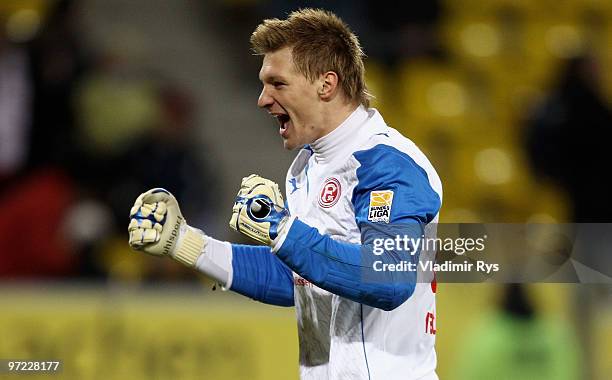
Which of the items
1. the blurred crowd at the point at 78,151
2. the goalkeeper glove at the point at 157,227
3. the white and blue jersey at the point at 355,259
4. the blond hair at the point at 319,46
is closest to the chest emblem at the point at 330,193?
the white and blue jersey at the point at 355,259

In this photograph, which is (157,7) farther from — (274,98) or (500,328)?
(274,98)

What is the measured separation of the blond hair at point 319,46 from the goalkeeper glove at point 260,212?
0.40 m

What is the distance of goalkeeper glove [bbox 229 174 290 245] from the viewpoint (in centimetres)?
262

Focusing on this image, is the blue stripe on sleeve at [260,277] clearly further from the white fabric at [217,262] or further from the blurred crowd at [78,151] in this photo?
the blurred crowd at [78,151]

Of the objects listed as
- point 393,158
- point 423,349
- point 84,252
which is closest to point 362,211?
point 393,158

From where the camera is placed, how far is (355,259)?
8.54ft

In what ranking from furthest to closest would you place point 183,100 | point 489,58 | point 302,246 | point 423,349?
point 489,58 < point 183,100 < point 423,349 < point 302,246

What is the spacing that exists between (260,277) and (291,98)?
1.84 ft

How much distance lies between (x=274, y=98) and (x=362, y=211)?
0.45 meters

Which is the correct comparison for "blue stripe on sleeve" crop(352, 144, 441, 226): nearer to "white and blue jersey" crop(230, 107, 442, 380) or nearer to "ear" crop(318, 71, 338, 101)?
"white and blue jersey" crop(230, 107, 442, 380)

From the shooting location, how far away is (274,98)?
2.93 metres

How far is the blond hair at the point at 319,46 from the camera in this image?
293cm

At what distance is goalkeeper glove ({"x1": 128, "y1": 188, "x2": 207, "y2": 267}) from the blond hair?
533 mm

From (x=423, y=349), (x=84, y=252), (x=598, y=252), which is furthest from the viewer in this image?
(x=84, y=252)
